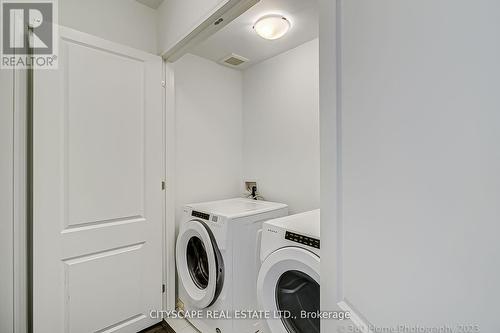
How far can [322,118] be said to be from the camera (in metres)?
0.69

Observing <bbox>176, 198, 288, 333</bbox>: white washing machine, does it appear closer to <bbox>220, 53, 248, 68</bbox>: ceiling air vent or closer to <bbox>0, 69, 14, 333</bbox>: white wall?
<bbox>0, 69, 14, 333</bbox>: white wall

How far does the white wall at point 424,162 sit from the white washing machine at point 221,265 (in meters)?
1.04

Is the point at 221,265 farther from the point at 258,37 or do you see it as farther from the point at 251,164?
the point at 258,37

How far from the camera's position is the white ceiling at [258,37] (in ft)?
5.27

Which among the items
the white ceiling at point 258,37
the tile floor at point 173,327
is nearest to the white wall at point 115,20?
the white ceiling at point 258,37

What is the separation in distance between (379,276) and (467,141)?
0.32m

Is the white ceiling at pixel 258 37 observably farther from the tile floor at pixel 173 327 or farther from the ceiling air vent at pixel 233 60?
the tile floor at pixel 173 327

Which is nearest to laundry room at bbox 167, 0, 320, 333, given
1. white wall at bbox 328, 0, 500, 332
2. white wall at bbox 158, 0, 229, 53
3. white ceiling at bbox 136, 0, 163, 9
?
white wall at bbox 158, 0, 229, 53

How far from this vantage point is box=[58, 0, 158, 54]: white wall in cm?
151

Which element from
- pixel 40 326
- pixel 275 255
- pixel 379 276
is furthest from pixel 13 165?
pixel 379 276

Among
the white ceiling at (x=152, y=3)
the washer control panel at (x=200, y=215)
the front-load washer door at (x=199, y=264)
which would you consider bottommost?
the front-load washer door at (x=199, y=264)

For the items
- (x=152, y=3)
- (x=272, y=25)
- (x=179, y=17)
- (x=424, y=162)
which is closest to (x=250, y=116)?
(x=272, y=25)

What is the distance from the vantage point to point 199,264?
1.81m

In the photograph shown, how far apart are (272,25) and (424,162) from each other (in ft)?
5.60
